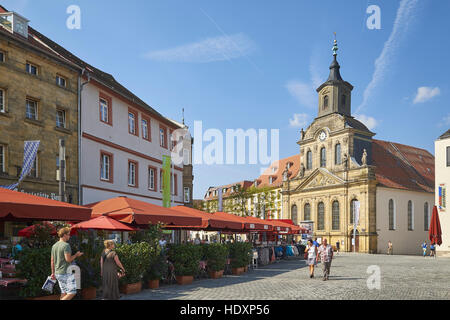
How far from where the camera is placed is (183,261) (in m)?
15.6

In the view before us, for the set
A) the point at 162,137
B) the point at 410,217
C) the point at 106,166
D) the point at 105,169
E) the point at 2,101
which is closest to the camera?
the point at 2,101

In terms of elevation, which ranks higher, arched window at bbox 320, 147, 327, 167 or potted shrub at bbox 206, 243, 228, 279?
arched window at bbox 320, 147, 327, 167

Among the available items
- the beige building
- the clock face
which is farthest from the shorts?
the clock face

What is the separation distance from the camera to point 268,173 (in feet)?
282

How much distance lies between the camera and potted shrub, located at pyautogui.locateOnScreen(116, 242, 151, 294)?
13008 mm

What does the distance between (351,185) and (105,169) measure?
131 ft

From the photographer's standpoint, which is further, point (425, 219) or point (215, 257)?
point (425, 219)

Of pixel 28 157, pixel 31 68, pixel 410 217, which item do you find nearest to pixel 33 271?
pixel 28 157

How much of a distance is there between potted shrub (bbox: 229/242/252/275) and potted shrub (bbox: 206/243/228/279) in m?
1.85

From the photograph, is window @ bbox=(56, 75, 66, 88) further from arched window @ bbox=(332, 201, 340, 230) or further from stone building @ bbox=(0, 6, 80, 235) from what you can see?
arched window @ bbox=(332, 201, 340, 230)

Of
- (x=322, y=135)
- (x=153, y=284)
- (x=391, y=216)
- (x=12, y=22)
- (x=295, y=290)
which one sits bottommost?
(x=391, y=216)

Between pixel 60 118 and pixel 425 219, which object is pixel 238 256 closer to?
pixel 60 118

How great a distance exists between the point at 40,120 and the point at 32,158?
2.77 meters
